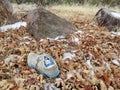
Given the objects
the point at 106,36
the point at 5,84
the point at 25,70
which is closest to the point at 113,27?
the point at 106,36

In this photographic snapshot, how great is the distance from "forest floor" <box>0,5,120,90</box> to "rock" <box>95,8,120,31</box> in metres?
0.59

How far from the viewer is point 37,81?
5000 millimetres

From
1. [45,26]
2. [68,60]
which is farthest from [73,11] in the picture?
[68,60]

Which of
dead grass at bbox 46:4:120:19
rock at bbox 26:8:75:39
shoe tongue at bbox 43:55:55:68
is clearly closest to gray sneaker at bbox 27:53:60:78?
shoe tongue at bbox 43:55:55:68

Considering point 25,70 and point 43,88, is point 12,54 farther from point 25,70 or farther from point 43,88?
point 43,88

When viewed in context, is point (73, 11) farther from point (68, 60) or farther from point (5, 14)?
point (68, 60)

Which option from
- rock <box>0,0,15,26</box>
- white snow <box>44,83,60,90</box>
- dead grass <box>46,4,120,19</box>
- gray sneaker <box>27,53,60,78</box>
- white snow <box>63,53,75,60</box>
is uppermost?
gray sneaker <box>27,53,60,78</box>

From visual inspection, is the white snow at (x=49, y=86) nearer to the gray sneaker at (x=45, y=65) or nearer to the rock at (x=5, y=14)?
the gray sneaker at (x=45, y=65)

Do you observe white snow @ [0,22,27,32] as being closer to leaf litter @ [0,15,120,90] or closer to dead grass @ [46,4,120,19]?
leaf litter @ [0,15,120,90]

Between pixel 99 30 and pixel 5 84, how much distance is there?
3713 mm

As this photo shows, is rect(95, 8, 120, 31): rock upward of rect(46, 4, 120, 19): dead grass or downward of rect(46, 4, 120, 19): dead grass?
upward

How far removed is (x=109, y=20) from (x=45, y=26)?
1972 millimetres

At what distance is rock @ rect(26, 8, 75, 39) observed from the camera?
704 centimetres

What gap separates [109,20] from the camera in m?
8.26
